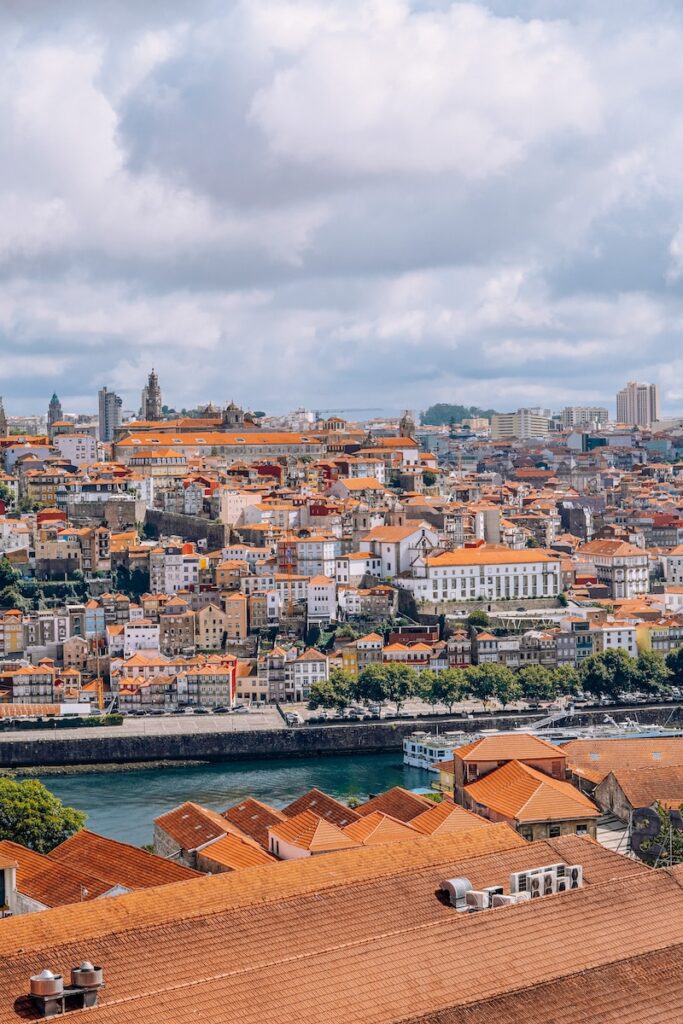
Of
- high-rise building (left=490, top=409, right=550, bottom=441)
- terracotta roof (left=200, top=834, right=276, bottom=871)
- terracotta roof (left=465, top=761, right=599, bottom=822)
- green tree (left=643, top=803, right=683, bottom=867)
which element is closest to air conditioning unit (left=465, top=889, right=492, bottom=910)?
terracotta roof (left=200, top=834, right=276, bottom=871)

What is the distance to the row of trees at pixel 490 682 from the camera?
3584cm

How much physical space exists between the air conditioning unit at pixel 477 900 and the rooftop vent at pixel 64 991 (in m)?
2.70

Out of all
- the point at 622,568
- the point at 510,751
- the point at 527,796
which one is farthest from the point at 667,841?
the point at 622,568

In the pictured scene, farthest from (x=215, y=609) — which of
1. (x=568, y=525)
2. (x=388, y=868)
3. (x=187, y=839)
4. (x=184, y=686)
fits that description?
(x=388, y=868)

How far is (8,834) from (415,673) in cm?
1807

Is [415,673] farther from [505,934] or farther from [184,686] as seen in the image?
[505,934]

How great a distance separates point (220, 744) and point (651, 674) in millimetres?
Result: 9658

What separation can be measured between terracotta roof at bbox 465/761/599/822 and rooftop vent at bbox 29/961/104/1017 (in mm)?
9680

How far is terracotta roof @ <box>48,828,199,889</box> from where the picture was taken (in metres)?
15.2

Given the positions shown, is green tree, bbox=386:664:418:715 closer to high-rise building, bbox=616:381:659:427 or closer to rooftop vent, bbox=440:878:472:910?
rooftop vent, bbox=440:878:472:910

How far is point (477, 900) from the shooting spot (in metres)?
11.0

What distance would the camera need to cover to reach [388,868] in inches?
516

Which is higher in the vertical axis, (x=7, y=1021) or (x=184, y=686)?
(x=7, y=1021)

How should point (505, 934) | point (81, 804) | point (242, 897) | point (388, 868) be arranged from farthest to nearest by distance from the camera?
point (81, 804) < point (388, 868) < point (242, 897) < point (505, 934)
